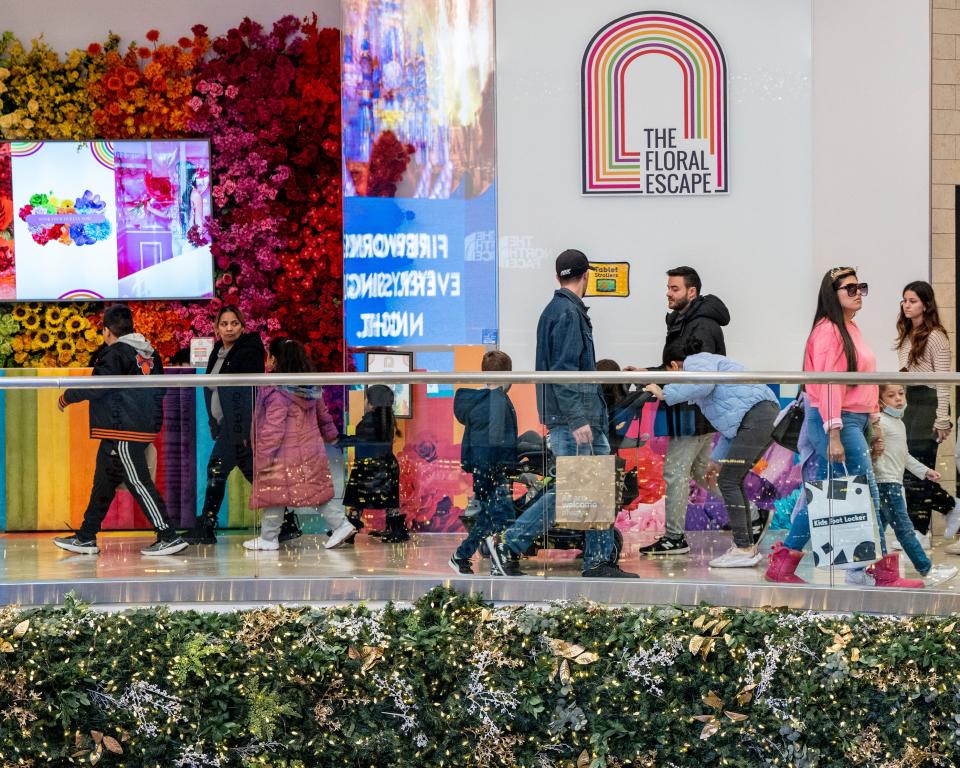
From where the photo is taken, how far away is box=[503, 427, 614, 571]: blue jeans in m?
6.43

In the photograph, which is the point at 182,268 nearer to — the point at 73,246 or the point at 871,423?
the point at 73,246

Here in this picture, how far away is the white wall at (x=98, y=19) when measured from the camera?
10.7 metres

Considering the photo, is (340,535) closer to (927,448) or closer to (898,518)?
(898,518)

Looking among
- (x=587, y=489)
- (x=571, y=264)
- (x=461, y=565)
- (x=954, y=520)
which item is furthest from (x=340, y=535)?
(x=954, y=520)

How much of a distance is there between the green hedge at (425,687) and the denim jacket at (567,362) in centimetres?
88

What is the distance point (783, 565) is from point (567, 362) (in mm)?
1381

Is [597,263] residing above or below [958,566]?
above

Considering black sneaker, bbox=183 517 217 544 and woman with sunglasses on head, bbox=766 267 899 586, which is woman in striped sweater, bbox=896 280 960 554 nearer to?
woman with sunglasses on head, bbox=766 267 899 586

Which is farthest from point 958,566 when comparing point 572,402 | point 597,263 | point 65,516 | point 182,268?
point 182,268

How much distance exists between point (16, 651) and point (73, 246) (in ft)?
16.8

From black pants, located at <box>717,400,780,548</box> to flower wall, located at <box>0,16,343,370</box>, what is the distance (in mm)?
4960

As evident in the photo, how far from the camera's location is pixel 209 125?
10.7 meters

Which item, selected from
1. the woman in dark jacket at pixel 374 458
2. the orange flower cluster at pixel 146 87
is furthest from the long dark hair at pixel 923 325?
the orange flower cluster at pixel 146 87

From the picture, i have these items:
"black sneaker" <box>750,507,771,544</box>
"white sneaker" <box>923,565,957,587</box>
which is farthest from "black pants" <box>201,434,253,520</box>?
"white sneaker" <box>923,565,957,587</box>
